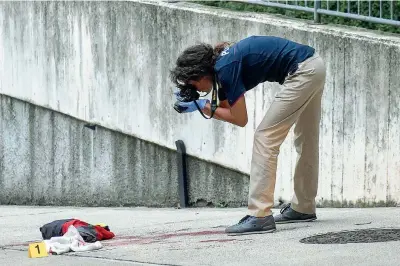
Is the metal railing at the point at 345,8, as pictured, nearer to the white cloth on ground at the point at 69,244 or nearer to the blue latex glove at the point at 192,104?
the blue latex glove at the point at 192,104

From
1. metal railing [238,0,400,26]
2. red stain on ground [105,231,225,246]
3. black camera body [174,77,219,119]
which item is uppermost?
metal railing [238,0,400,26]

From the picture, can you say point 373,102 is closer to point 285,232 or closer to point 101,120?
point 285,232

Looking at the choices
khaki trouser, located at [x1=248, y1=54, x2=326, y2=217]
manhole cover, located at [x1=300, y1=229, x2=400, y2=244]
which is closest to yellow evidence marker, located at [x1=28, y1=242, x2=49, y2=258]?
khaki trouser, located at [x1=248, y1=54, x2=326, y2=217]

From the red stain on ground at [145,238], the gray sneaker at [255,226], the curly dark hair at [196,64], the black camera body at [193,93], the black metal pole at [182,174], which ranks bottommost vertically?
the red stain on ground at [145,238]

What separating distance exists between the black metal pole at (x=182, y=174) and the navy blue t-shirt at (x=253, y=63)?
3684 mm

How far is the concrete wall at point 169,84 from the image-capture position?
8875 millimetres

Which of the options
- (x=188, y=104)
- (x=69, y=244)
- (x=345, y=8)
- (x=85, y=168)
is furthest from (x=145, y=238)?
(x=85, y=168)

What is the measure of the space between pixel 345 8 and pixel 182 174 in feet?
7.55

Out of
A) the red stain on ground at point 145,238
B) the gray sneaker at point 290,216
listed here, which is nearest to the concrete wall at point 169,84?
the gray sneaker at point 290,216

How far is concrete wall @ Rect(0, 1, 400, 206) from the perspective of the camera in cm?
888

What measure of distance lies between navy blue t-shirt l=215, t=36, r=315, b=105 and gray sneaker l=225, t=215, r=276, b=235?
80 centimetres

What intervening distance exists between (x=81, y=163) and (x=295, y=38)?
3.40 m

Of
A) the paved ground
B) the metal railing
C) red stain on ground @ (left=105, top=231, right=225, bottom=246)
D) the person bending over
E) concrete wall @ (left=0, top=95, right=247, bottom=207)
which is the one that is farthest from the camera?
concrete wall @ (left=0, top=95, right=247, bottom=207)

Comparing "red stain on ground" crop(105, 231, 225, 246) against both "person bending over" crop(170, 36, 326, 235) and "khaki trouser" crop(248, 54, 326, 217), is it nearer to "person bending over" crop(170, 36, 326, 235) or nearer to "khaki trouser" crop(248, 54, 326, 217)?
"person bending over" crop(170, 36, 326, 235)
